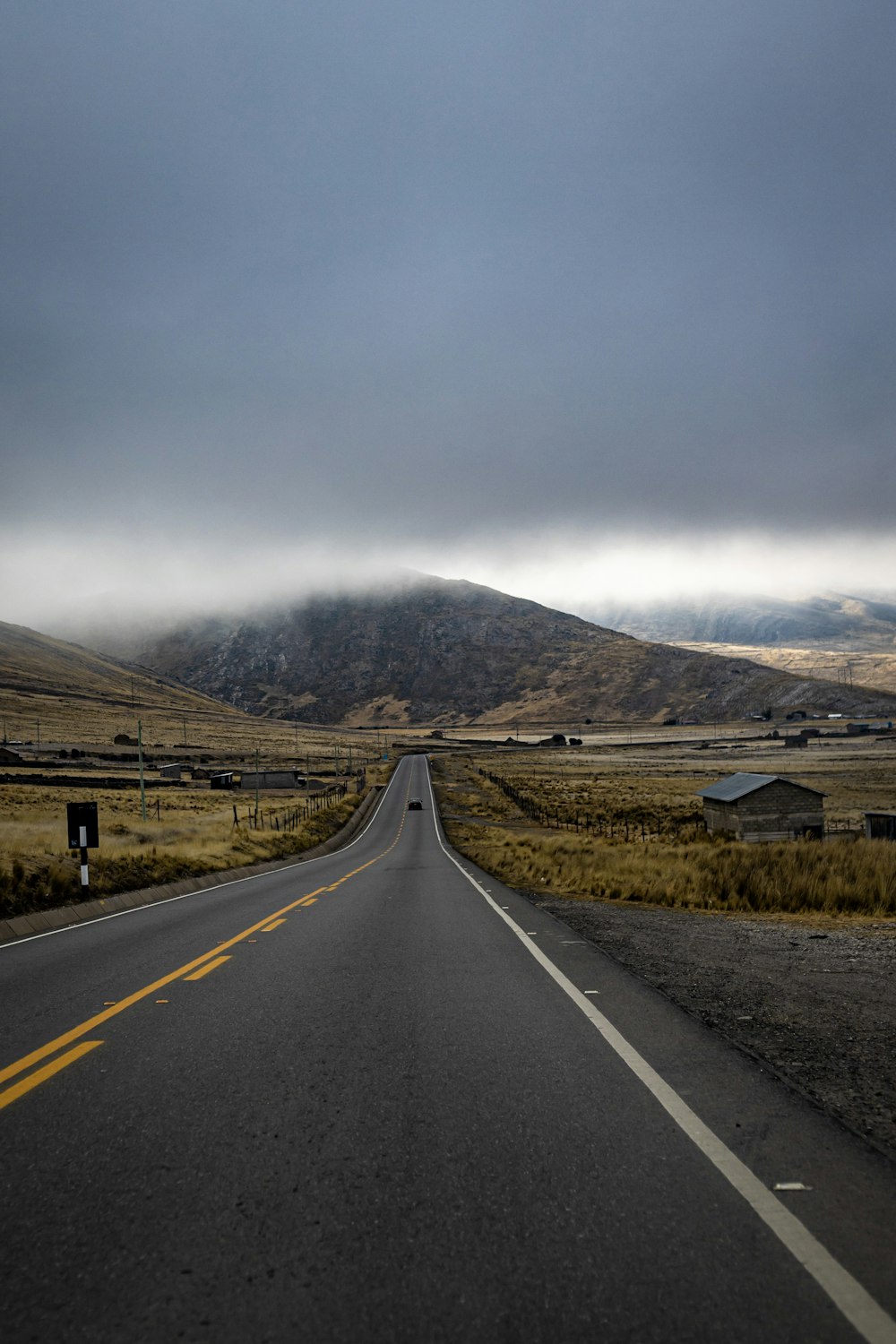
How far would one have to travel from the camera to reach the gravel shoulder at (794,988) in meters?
5.11

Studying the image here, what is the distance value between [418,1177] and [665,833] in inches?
1723

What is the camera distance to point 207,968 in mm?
9164

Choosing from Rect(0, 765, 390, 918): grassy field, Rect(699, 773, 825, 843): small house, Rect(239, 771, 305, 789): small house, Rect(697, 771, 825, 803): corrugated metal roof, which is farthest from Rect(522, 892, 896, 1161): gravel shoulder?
Rect(239, 771, 305, 789): small house

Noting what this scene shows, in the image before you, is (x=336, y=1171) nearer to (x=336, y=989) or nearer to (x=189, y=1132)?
(x=189, y=1132)

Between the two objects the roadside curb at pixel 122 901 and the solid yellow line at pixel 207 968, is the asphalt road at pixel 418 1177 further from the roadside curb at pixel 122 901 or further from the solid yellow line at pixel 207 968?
the roadside curb at pixel 122 901

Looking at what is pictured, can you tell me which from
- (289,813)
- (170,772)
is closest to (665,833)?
(289,813)

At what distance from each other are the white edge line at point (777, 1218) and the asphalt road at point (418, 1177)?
1cm

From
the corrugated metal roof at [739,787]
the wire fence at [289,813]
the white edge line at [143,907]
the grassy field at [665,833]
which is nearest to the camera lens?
the white edge line at [143,907]

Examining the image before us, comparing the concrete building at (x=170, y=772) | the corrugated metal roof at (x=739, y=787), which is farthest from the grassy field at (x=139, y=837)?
the corrugated metal roof at (x=739, y=787)

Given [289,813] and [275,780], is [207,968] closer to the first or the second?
[289,813]

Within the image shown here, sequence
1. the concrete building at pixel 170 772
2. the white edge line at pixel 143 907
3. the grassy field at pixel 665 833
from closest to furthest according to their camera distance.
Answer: the white edge line at pixel 143 907 < the grassy field at pixel 665 833 < the concrete building at pixel 170 772

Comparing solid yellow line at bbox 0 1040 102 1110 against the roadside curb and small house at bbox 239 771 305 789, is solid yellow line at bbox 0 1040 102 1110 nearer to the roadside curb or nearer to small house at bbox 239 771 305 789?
the roadside curb

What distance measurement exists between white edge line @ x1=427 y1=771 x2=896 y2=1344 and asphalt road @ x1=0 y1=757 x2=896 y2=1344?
14 millimetres

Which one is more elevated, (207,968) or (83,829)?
(83,829)
